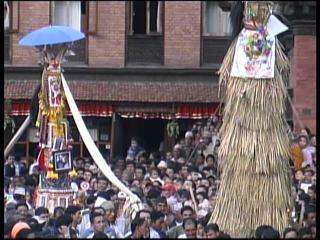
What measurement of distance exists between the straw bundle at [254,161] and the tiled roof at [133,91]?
15627 millimetres

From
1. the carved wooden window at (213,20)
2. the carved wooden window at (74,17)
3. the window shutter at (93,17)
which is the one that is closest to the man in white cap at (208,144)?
the carved wooden window at (213,20)

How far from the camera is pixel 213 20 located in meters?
28.6

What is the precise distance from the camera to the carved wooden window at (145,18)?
2855 cm

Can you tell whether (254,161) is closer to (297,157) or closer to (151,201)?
(151,201)

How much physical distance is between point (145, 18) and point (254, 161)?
1743 centimetres

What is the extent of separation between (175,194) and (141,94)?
41.3 feet

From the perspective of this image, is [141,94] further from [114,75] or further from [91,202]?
[91,202]

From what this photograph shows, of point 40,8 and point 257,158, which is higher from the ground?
point 40,8

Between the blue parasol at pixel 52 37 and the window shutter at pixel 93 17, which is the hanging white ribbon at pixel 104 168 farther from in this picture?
the window shutter at pixel 93 17

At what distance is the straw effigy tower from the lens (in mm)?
11500

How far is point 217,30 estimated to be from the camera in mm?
28562

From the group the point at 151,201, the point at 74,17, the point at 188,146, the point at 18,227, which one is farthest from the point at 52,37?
the point at 74,17

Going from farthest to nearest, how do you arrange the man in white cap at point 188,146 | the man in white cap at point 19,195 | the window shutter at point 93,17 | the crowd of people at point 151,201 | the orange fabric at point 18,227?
the window shutter at point 93,17
the man in white cap at point 188,146
the man in white cap at point 19,195
the crowd of people at point 151,201
the orange fabric at point 18,227

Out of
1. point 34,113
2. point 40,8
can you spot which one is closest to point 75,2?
point 40,8
